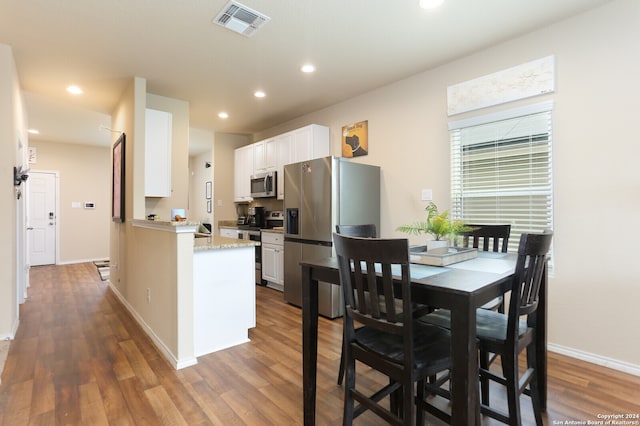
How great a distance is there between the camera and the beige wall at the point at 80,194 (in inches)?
262

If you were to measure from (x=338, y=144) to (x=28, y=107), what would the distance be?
4424mm

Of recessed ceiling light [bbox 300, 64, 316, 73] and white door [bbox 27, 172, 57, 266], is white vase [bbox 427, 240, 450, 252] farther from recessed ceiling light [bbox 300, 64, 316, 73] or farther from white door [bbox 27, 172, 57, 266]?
white door [bbox 27, 172, 57, 266]

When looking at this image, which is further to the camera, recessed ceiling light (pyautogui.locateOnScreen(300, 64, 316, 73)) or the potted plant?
recessed ceiling light (pyautogui.locateOnScreen(300, 64, 316, 73))

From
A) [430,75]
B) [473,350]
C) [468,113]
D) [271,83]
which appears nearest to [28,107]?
[271,83]

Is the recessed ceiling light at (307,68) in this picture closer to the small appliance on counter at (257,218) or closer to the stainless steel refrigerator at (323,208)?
the stainless steel refrigerator at (323,208)

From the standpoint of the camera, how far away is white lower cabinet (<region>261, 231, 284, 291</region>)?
4281mm

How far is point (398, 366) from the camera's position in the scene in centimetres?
129

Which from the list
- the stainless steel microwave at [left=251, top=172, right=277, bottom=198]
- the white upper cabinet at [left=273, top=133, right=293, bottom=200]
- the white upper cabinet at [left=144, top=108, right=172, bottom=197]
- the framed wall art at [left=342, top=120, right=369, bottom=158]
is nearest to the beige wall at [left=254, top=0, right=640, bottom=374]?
the framed wall art at [left=342, top=120, right=369, bottom=158]

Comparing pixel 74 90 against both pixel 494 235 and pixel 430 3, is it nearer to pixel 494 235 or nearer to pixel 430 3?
pixel 430 3

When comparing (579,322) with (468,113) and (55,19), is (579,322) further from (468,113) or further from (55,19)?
(55,19)

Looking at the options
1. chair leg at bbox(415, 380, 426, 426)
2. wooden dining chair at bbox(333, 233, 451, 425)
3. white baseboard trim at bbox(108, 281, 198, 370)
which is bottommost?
white baseboard trim at bbox(108, 281, 198, 370)

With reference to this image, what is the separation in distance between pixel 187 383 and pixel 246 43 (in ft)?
8.74

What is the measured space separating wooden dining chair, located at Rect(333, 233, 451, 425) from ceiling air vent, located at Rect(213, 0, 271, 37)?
1866mm

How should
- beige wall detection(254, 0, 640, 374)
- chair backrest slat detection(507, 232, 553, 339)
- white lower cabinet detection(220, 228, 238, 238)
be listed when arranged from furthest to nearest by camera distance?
white lower cabinet detection(220, 228, 238, 238) < beige wall detection(254, 0, 640, 374) < chair backrest slat detection(507, 232, 553, 339)
